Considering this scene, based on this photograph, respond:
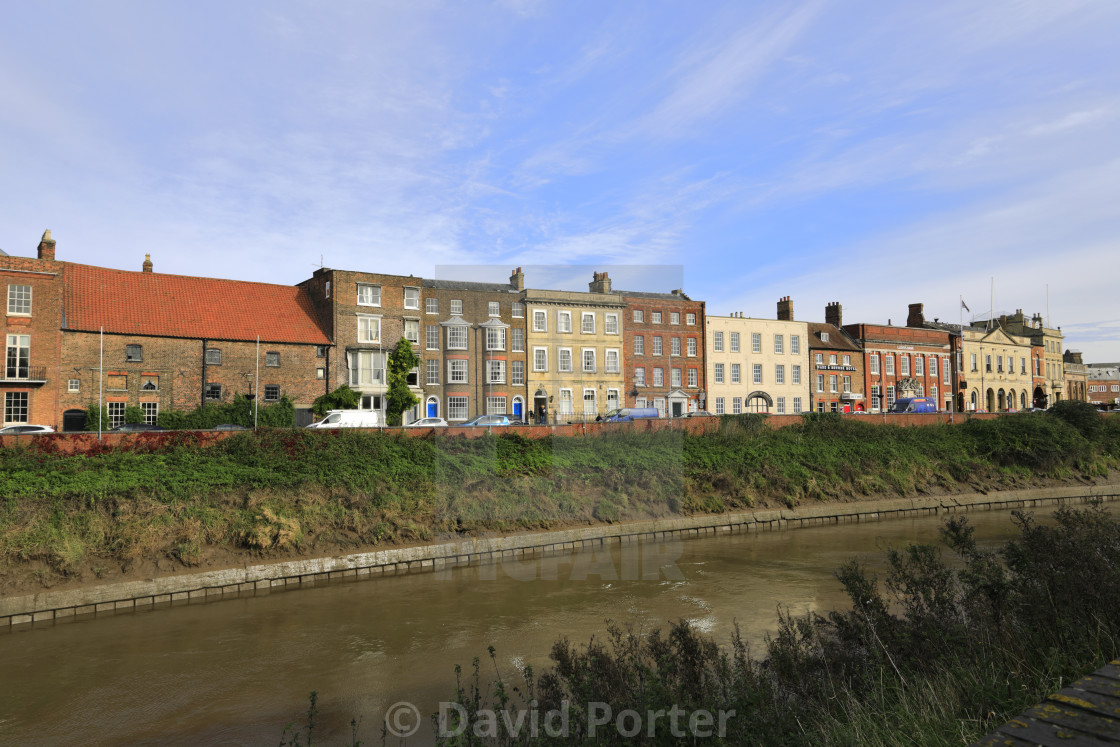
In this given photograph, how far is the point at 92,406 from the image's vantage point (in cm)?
3328

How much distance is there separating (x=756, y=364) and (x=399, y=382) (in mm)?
30802

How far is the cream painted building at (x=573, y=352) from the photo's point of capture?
1870 inches

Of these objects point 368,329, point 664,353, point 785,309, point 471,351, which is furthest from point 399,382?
point 785,309

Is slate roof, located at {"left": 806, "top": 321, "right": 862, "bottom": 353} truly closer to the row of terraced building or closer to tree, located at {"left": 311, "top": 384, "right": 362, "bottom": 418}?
the row of terraced building

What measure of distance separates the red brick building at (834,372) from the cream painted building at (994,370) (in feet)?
46.2

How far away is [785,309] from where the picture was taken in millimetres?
57375

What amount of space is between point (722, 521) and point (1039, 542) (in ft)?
56.6

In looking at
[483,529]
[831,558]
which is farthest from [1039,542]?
[483,529]

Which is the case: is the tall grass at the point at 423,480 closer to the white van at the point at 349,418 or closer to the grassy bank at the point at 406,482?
the grassy bank at the point at 406,482

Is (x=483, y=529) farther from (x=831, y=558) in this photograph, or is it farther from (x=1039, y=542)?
(x=1039, y=542)

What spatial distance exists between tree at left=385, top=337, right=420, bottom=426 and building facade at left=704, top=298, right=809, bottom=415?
25987 millimetres

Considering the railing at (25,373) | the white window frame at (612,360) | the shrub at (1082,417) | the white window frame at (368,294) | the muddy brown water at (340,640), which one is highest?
the white window frame at (368,294)

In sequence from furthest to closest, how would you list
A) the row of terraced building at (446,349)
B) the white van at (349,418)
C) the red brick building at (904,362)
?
the red brick building at (904,362) → the row of terraced building at (446,349) → the white van at (349,418)

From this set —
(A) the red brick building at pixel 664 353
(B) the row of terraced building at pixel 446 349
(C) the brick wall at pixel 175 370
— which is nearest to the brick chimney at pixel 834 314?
(B) the row of terraced building at pixel 446 349
